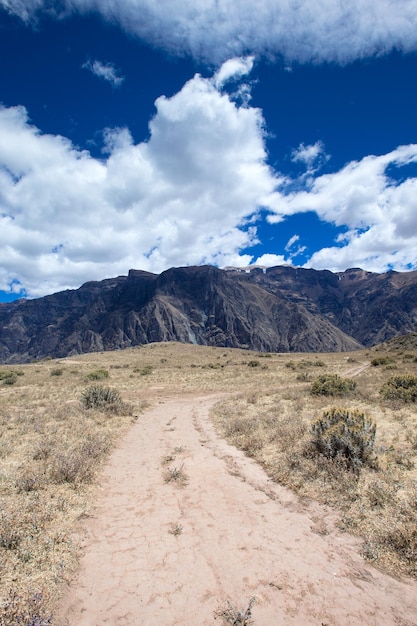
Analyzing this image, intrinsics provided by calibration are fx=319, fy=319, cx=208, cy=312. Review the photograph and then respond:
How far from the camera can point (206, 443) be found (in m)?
12.0

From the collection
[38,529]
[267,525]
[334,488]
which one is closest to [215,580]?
[267,525]

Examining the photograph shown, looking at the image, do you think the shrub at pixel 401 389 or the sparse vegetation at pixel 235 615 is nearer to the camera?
the sparse vegetation at pixel 235 615

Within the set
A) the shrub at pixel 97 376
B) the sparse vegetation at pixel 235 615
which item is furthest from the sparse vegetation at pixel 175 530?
the shrub at pixel 97 376

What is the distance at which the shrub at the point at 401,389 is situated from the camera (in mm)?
16844

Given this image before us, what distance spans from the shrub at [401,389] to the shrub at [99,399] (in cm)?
1510

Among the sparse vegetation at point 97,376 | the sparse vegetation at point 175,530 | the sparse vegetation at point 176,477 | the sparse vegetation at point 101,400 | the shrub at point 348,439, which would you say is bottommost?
the sparse vegetation at point 175,530

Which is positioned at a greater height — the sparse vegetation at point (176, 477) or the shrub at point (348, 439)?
the shrub at point (348, 439)

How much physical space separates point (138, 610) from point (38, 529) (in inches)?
99.5

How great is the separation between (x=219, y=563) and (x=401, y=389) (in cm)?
1630

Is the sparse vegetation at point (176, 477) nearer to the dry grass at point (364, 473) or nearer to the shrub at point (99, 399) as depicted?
the dry grass at point (364, 473)

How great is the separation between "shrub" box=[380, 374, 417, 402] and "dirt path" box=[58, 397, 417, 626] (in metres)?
12.2

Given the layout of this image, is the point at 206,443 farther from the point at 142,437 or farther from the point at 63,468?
the point at 63,468

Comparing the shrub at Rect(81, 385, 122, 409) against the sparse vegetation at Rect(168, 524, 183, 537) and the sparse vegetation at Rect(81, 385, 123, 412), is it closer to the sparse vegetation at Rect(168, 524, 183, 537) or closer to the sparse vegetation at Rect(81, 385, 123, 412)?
the sparse vegetation at Rect(81, 385, 123, 412)

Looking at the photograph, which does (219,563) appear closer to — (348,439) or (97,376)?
(348,439)
